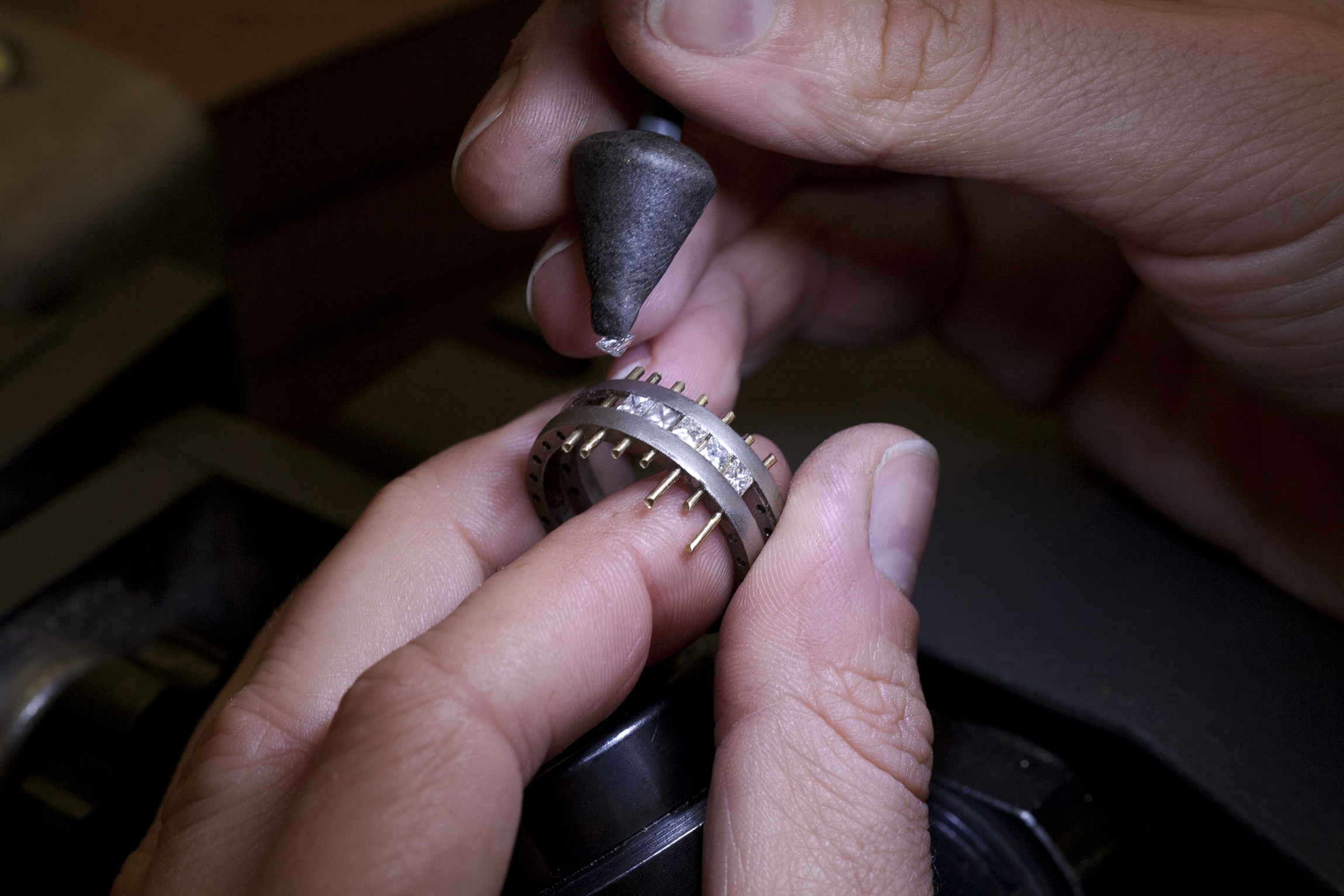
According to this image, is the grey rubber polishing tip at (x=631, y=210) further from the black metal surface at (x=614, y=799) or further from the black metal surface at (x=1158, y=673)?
the black metal surface at (x=1158, y=673)

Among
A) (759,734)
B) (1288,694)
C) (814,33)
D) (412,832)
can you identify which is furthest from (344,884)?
(1288,694)

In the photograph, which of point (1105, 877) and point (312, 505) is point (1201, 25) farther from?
point (312, 505)

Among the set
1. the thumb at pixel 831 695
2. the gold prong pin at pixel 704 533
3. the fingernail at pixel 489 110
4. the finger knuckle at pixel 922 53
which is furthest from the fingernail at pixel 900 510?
the fingernail at pixel 489 110

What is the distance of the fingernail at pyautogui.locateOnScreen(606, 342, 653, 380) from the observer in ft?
3.04

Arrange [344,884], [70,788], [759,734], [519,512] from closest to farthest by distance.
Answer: [344,884] < [759,734] < [70,788] < [519,512]

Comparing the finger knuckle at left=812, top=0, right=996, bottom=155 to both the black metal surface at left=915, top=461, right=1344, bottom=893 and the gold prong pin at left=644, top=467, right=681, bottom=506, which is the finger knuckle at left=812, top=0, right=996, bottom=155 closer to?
the gold prong pin at left=644, top=467, right=681, bottom=506

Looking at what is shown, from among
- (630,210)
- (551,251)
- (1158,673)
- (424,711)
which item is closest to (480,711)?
(424,711)

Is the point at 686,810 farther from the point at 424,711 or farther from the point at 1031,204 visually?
the point at 1031,204

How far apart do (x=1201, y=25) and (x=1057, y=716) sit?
0.50 metres

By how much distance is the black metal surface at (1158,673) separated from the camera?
0.77 metres

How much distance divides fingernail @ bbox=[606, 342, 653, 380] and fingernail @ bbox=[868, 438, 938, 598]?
0.83ft

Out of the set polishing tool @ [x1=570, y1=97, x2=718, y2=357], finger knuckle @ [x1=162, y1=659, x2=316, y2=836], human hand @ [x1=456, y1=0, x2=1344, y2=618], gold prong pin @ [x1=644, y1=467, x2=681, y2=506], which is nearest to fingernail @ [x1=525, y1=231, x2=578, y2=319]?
human hand @ [x1=456, y1=0, x2=1344, y2=618]

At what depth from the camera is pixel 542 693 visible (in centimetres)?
58

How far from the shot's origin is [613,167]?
671 millimetres
